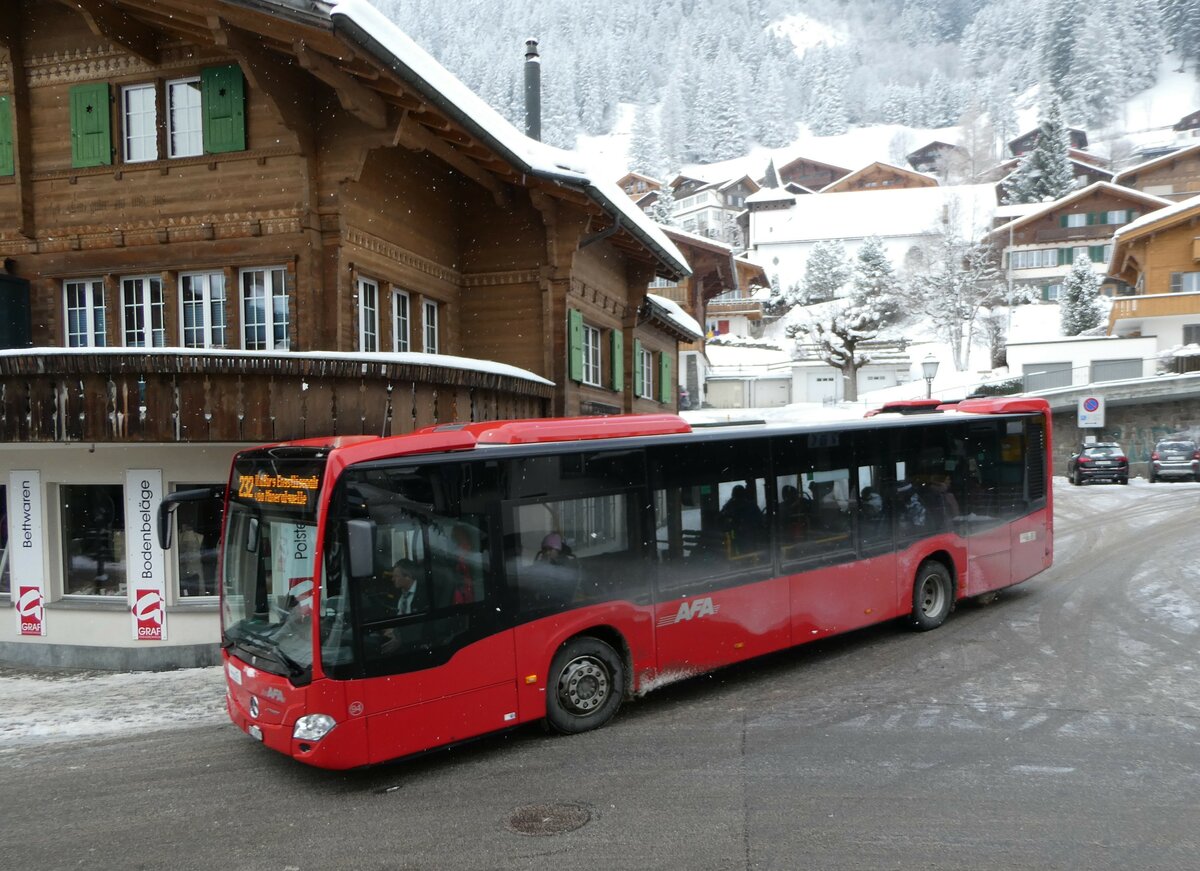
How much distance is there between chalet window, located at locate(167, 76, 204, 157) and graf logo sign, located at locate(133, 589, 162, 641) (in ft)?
21.6

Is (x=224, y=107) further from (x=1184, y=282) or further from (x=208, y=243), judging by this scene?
(x=1184, y=282)

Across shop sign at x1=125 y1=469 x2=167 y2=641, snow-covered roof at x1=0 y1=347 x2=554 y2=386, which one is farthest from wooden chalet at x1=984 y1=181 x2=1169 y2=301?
shop sign at x1=125 y1=469 x2=167 y2=641

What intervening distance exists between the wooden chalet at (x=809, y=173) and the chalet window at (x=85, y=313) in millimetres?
120636

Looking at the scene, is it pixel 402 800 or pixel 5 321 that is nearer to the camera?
pixel 402 800

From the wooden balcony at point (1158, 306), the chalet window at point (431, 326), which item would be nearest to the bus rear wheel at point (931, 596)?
the chalet window at point (431, 326)

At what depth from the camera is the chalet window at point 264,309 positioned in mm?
12609

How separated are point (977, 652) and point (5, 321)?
48.2ft

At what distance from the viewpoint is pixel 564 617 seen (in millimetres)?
7430

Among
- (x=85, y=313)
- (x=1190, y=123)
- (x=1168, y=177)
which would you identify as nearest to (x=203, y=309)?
(x=85, y=313)

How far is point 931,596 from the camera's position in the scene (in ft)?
37.2

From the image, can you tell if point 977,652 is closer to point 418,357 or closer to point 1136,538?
point 418,357

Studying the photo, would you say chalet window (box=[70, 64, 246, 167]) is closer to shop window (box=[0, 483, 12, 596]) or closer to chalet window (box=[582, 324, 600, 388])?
shop window (box=[0, 483, 12, 596])

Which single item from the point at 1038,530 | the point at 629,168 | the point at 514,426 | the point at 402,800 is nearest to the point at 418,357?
the point at 514,426

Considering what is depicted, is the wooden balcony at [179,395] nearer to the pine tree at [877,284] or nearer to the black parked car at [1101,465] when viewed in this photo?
the black parked car at [1101,465]
